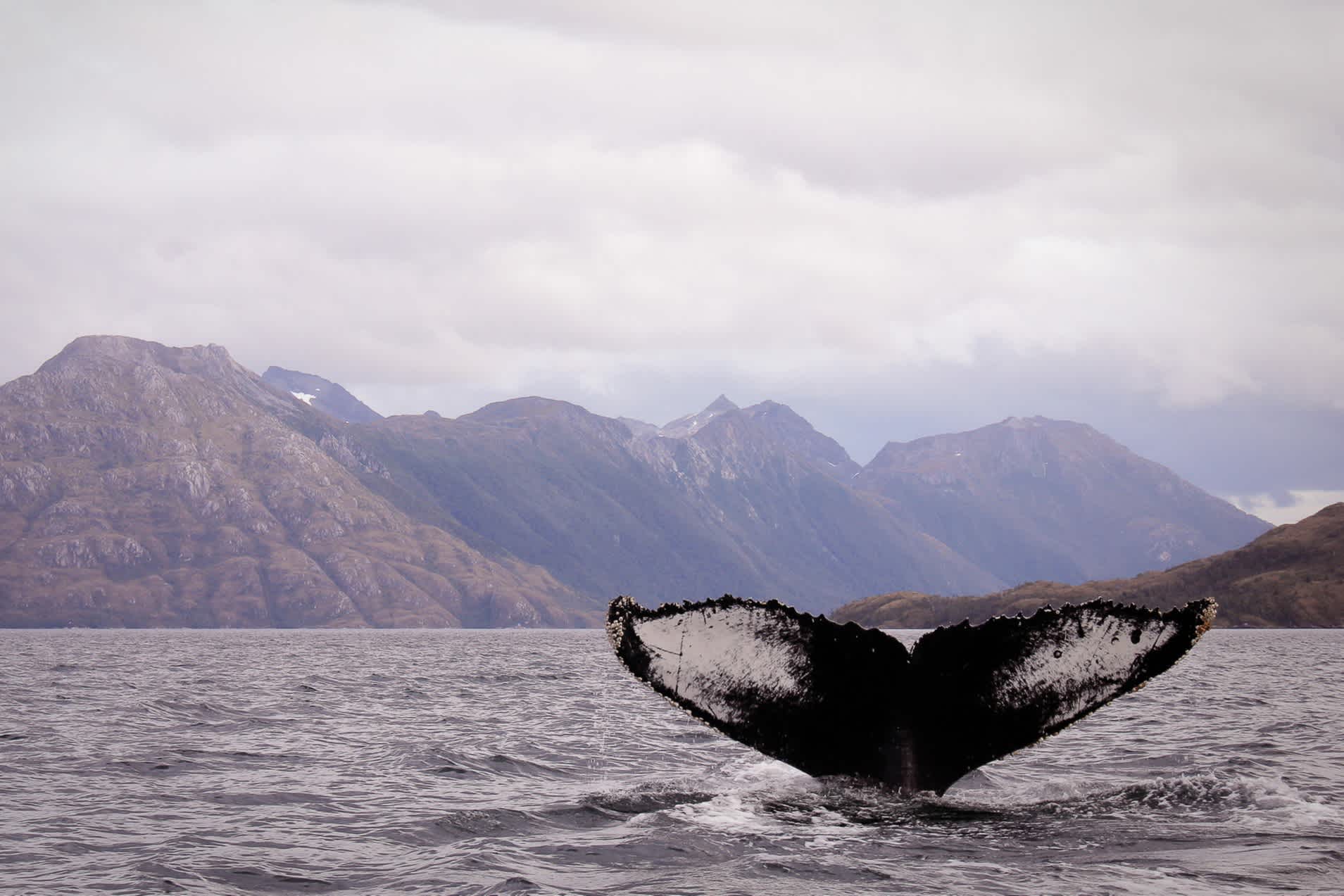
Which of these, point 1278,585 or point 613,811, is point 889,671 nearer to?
point 613,811

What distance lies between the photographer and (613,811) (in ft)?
33.2

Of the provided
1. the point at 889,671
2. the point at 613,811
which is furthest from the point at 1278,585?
the point at 889,671

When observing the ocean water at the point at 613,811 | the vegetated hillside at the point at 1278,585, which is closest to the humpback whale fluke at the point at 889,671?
the ocean water at the point at 613,811

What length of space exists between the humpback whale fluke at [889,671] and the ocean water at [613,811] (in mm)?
883

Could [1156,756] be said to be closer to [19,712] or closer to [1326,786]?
[1326,786]

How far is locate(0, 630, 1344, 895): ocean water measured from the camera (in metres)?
7.53

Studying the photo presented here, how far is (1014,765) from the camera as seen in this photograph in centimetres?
1340

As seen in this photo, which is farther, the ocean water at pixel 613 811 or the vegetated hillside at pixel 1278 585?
the vegetated hillside at pixel 1278 585

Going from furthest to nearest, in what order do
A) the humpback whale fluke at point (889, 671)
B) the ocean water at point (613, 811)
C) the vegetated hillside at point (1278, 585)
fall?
the vegetated hillside at point (1278, 585), the ocean water at point (613, 811), the humpback whale fluke at point (889, 671)

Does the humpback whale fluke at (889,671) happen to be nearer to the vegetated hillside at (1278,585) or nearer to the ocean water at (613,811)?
the ocean water at (613,811)

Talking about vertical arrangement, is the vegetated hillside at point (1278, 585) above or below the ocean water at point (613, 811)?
above

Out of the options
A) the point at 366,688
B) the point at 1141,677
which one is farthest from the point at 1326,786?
the point at 366,688

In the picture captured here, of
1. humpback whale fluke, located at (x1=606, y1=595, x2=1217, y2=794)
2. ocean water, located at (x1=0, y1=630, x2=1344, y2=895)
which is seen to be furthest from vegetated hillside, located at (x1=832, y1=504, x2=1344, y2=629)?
humpback whale fluke, located at (x1=606, y1=595, x2=1217, y2=794)

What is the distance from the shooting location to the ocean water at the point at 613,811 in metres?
7.53
